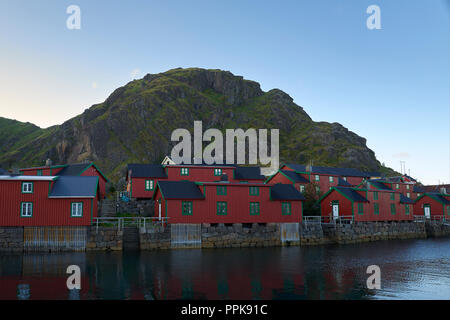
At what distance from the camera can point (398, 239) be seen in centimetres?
5738

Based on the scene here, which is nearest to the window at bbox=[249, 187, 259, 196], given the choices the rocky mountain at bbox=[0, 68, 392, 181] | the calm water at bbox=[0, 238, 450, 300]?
the calm water at bbox=[0, 238, 450, 300]

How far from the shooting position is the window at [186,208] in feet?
137

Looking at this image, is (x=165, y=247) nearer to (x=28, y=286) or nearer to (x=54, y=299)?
(x=28, y=286)

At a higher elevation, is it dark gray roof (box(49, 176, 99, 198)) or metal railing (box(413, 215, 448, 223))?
dark gray roof (box(49, 176, 99, 198))

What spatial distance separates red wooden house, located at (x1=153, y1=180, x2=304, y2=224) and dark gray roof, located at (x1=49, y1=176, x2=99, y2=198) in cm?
757

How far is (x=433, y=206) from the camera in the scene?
72.6 metres

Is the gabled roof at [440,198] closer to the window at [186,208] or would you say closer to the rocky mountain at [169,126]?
the window at [186,208]

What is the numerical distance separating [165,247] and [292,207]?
16.7 meters

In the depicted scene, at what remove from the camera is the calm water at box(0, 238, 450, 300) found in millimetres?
20188

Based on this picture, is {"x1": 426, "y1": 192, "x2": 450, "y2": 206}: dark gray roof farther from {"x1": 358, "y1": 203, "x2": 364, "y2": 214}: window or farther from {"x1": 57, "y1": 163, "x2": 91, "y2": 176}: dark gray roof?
{"x1": 57, "y1": 163, "x2": 91, "y2": 176}: dark gray roof

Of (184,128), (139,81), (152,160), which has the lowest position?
(152,160)

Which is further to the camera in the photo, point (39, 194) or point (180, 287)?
point (39, 194)

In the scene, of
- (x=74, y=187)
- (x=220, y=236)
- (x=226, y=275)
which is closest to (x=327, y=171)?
(x=220, y=236)
